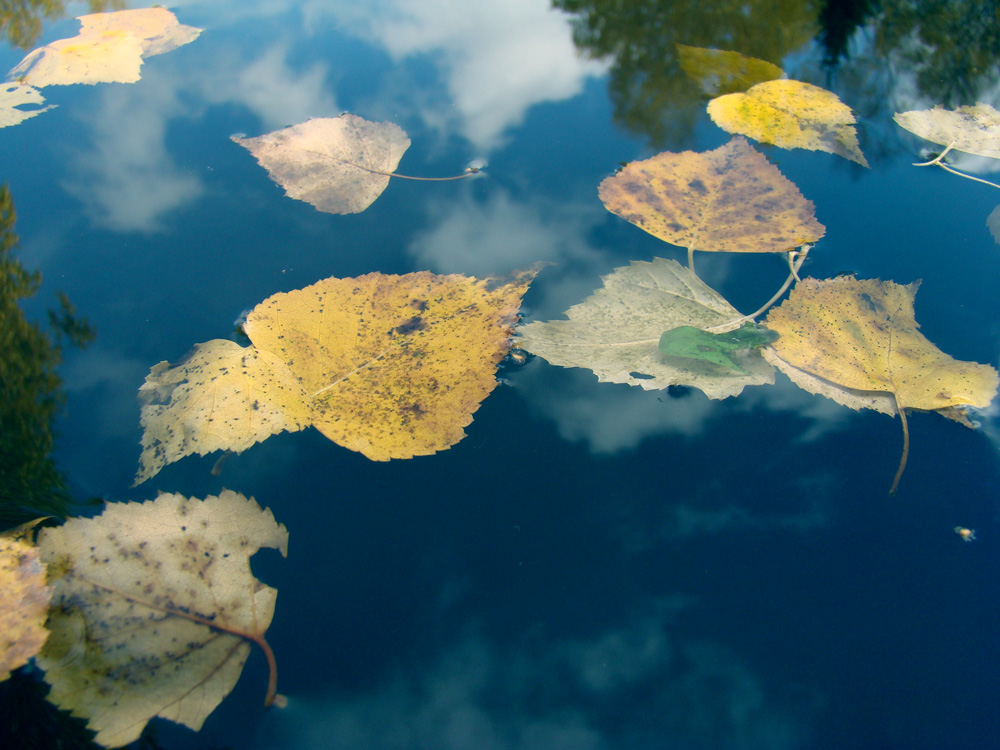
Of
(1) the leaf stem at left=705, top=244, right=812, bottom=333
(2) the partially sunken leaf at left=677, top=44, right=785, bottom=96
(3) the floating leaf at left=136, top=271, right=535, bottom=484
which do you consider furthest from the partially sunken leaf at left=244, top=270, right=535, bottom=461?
(2) the partially sunken leaf at left=677, top=44, right=785, bottom=96

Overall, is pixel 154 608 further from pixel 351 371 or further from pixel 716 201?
pixel 716 201

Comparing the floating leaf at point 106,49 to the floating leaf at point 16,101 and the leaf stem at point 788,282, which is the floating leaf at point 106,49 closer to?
the floating leaf at point 16,101

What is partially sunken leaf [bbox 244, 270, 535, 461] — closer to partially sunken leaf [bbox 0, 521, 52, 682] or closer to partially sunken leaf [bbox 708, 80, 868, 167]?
partially sunken leaf [bbox 0, 521, 52, 682]

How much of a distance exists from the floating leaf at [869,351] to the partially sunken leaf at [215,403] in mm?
687

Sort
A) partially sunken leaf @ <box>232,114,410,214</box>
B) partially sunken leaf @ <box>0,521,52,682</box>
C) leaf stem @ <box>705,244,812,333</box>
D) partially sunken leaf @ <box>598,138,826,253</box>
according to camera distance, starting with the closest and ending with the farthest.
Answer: partially sunken leaf @ <box>0,521,52,682</box>, leaf stem @ <box>705,244,812,333</box>, partially sunken leaf @ <box>598,138,826,253</box>, partially sunken leaf @ <box>232,114,410,214</box>

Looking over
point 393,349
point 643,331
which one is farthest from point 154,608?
point 643,331

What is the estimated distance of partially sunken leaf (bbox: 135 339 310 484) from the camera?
0.75m

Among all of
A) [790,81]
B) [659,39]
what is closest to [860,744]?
[790,81]

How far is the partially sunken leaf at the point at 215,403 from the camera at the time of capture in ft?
2.46

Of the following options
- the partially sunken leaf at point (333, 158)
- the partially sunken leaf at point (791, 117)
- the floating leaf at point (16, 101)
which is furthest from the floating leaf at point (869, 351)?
the floating leaf at point (16, 101)

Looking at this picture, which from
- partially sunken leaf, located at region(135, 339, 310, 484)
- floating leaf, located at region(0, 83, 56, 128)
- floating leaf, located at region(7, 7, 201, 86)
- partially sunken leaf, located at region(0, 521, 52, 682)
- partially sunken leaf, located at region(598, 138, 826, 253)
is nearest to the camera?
partially sunken leaf, located at region(0, 521, 52, 682)

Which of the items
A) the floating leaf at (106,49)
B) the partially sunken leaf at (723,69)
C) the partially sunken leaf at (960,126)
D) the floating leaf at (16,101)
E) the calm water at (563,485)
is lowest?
the calm water at (563,485)

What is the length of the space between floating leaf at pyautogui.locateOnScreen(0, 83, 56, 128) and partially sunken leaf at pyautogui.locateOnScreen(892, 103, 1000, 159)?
189 cm

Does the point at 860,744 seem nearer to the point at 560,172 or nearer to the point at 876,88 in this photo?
the point at 560,172
